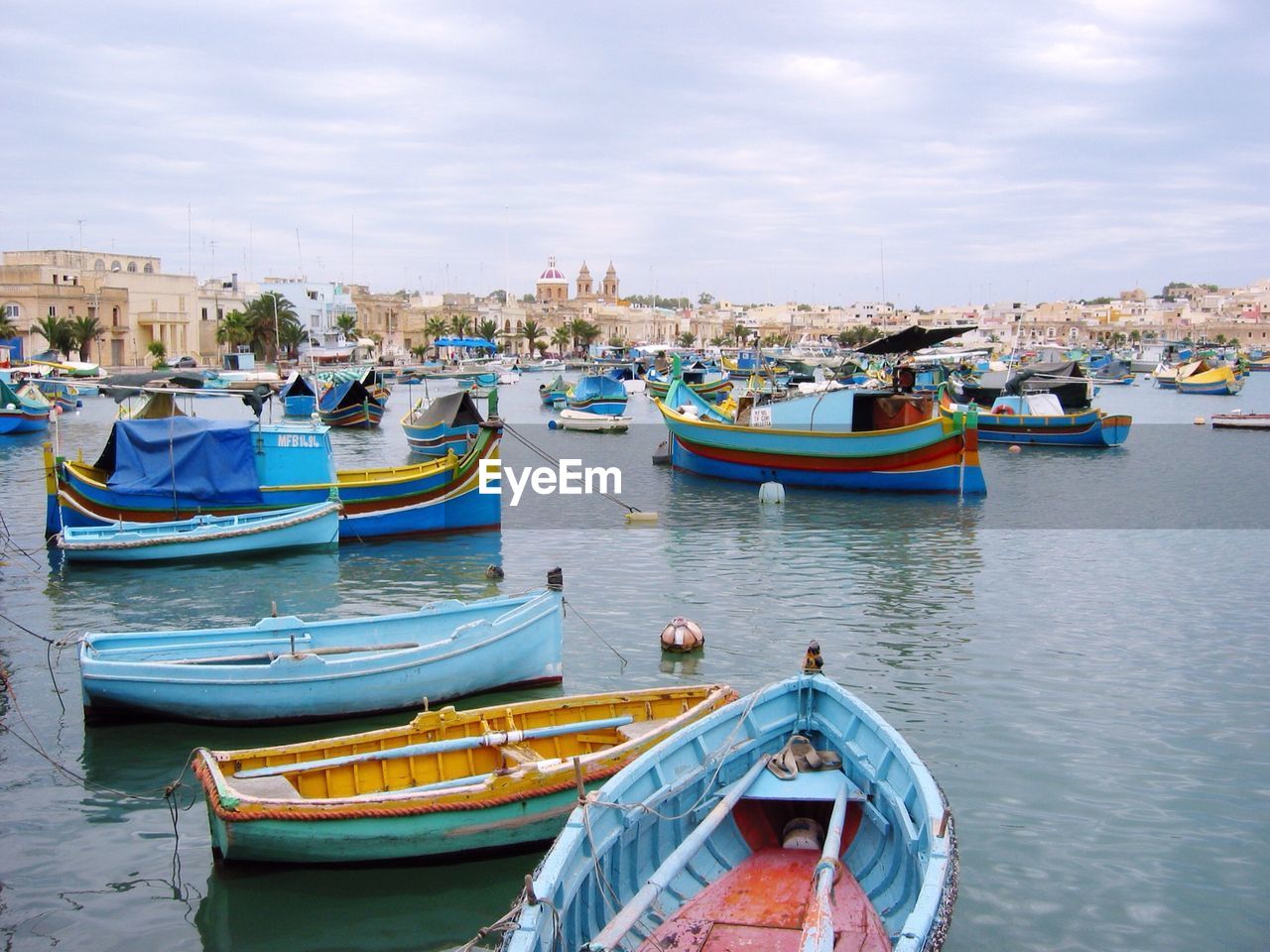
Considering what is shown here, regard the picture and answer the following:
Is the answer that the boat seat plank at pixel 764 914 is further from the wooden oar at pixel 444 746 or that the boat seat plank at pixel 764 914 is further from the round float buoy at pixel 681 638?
the round float buoy at pixel 681 638

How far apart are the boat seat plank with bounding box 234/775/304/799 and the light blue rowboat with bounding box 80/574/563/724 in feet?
8.79

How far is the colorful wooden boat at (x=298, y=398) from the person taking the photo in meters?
57.5

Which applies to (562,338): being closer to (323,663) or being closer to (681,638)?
(681,638)

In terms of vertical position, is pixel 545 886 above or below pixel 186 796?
above

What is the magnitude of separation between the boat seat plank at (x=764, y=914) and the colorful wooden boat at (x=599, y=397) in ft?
161

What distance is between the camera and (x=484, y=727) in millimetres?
9773

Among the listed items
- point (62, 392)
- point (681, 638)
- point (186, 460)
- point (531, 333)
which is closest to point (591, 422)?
point (62, 392)

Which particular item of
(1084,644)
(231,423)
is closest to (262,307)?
(231,423)

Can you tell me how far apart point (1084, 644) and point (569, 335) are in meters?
136

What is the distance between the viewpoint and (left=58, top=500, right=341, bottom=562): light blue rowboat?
19.3m

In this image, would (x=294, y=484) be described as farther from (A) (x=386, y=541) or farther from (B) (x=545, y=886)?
(B) (x=545, y=886)

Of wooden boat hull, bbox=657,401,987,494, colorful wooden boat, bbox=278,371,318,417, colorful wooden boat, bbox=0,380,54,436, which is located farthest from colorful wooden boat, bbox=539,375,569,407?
wooden boat hull, bbox=657,401,987,494

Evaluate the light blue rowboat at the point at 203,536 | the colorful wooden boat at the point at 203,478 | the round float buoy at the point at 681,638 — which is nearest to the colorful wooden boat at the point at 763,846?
the round float buoy at the point at 681,638

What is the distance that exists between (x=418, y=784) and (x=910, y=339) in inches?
1015
